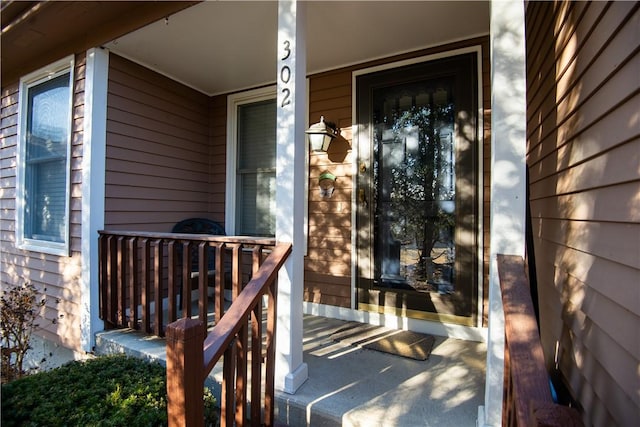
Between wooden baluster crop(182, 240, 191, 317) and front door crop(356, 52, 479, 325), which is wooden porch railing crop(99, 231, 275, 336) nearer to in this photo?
wooden baluster crop(182, 240, 191, 317)

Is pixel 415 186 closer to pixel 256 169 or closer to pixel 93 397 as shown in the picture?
pixel 256 169

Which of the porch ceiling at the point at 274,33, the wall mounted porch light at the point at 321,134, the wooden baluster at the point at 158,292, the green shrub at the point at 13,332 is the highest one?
the porch ceiling at the point at 274,33

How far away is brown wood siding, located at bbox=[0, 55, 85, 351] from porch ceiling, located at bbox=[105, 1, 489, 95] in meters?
0.84

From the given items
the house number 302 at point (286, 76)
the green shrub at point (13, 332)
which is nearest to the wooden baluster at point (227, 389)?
the house number 302 at point (286, 76)

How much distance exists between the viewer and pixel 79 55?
295 cm

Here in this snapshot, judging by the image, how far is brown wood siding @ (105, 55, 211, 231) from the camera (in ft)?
9.75

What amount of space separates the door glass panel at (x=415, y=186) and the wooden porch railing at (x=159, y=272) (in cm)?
122

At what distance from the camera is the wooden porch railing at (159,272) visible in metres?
2.11

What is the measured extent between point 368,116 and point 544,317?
206cm

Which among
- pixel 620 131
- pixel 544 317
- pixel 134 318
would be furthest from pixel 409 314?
pixel 134 318

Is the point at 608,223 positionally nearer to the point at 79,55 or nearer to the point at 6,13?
the point at 79,55

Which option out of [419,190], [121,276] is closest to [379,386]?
[419,190]

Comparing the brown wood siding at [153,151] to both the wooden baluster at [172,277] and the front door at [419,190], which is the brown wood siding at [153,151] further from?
the front door at [419,190]

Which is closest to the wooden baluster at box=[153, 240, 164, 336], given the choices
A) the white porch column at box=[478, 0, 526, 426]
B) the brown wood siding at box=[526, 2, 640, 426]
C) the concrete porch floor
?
the concrete porch floor
